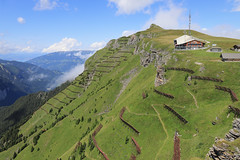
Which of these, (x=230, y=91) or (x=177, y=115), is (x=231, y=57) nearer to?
(x=230, y=91)

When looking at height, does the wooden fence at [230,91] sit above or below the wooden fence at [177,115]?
above

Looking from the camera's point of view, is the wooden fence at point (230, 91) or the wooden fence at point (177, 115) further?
the wooden fence at point (177, 115)

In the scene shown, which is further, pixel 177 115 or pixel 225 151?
pixel 177 115

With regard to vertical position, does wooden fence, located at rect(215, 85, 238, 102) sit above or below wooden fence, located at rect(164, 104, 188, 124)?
above

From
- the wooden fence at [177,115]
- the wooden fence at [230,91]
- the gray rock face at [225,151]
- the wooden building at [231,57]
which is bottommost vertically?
the wooden fence at [177,115]

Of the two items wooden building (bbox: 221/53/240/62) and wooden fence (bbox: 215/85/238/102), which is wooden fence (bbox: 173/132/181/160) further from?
wooden building (bbox: 221/53/240/62)

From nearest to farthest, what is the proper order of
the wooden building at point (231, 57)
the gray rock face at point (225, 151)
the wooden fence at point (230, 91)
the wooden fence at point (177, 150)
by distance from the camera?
the gray rock face at point (225, 151) < the wooden fence at point (177, 150) < the wooden fence at point (230, 91) < the wooden building at point (231, 57)

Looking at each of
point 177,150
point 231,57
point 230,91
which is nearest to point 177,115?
point 177,150

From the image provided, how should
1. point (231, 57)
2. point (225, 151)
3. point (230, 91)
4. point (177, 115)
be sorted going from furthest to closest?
point (231, 57), point (177, 115), point (230, 91), point (225, 151)

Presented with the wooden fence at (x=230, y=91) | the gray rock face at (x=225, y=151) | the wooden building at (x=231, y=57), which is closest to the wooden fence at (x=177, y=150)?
the gray rock face at (x=225, y=151)

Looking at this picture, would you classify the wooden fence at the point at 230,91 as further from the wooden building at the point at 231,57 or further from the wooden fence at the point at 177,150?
the wooden building at the point at 231,57

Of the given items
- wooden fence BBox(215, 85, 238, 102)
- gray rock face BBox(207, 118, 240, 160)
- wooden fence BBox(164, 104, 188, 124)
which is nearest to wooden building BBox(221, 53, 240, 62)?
wooden fence BBox(215, 85, 238, 102)

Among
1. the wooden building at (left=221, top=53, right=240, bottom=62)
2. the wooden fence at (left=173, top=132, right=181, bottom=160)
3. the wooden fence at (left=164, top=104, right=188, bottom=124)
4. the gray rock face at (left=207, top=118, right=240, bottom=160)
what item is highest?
the wooden building at (left=221, top=53, right=240, bottom=62)

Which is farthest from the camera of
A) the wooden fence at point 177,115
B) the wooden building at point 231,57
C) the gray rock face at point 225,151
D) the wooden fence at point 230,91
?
the wooden building at point 231,57
